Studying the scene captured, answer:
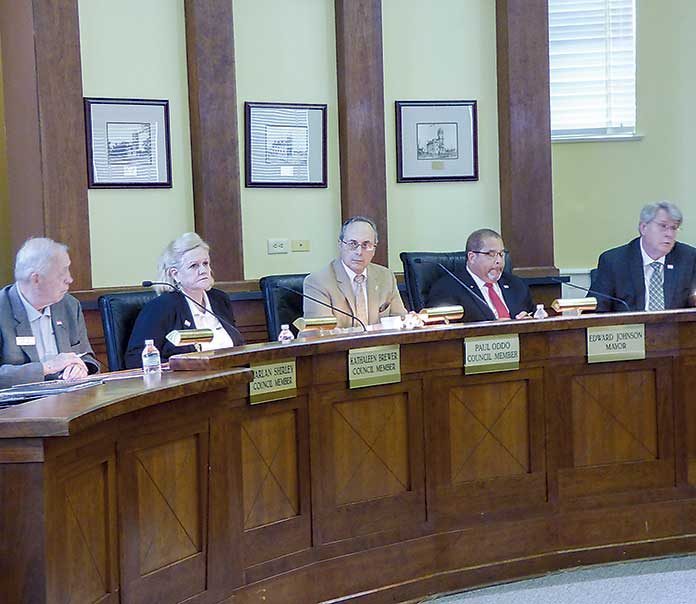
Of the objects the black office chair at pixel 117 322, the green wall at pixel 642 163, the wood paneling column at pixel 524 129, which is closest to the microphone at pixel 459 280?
the wood paneling column at pixel 524 129

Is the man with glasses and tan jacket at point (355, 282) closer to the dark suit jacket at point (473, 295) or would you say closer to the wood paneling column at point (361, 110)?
the dark suit jacket at point (473, 295)

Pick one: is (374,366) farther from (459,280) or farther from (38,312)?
(459,280)

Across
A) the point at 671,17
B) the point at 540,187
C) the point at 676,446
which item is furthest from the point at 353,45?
the point at 676,446

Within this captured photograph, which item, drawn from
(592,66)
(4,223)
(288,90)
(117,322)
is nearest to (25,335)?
(117,322)

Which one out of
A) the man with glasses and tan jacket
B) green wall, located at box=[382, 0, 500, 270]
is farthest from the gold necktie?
green wall, located at box=[382, 0, 500, 270]

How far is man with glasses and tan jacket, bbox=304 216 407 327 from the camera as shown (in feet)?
15.1

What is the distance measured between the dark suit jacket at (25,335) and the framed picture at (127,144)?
1328mm

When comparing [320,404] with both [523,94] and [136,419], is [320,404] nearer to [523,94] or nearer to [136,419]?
[136,419]

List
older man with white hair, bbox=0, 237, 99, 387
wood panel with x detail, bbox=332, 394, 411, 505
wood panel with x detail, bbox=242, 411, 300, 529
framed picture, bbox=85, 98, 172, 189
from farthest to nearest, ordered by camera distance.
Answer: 1. framed picture, bbox=85, 98, 172, 189
2. older man with white hair, bbox=0, 237, 99, 387
3. wood panel with x detail, bbox=332, 394, 411, 505
4. wood panel with x detail, bbox=242, 411, 300, 529

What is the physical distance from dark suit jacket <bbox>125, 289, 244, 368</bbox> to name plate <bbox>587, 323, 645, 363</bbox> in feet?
4.23

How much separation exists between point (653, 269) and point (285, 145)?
1941mm

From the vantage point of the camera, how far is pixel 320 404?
132 inches

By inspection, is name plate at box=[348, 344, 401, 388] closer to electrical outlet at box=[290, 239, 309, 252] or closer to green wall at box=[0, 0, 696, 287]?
green wall at box=[0, 0, 696, 287]

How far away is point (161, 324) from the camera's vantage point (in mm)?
3947
